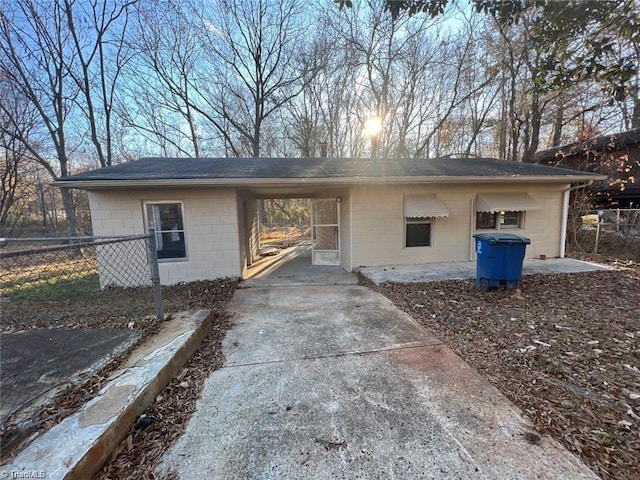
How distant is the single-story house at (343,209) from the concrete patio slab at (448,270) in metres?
0.34

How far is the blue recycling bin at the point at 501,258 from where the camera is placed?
16.0ft

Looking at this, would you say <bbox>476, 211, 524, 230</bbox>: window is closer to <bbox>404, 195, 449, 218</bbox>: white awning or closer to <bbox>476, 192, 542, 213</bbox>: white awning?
<bbox>476, 192, 542, 213</bbox>: white awning

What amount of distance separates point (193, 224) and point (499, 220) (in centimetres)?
755

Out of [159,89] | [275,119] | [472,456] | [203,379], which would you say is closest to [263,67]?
[275,119]

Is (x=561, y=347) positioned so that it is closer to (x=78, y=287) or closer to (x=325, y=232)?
(x=325, y=232)

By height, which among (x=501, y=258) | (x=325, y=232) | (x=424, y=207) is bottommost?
(x=501, y=258)

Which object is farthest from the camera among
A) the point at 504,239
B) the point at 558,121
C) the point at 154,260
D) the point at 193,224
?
the point at 558,121

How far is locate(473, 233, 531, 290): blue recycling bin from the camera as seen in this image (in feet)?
16.0

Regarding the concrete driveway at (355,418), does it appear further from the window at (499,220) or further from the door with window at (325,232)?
the window at (499,220)

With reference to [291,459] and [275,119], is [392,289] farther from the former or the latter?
[275,119]

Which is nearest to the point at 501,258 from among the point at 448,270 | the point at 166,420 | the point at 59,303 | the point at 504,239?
the point at 504,239

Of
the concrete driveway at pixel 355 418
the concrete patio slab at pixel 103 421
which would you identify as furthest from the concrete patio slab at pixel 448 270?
the concrete patio slab at pixel 103 421

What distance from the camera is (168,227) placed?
6.21 m

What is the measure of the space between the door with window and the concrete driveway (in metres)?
4.56
